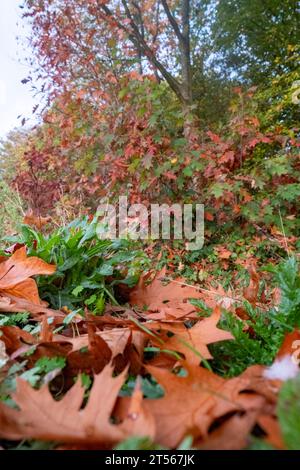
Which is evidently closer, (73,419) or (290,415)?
(290,415)

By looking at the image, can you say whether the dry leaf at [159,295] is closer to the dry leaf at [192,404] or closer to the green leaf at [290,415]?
the dry leaf at [192,404]

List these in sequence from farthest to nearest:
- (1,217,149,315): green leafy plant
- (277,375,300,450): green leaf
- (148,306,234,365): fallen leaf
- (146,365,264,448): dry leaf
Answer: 1. (1,217,149,315): green leafy plant
2. (148,306,234,365): fallen leaf
3. (146,365,264,448): dry leaf
4. (277,375,300,450): green leaf

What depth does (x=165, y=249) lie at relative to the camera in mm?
3891

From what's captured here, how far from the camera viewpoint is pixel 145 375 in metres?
0.60

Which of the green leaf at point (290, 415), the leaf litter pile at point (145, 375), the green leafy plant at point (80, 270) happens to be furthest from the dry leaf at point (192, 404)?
the green leafy plant at point (80, 270)

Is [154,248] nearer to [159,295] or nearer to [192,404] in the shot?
[159,295]

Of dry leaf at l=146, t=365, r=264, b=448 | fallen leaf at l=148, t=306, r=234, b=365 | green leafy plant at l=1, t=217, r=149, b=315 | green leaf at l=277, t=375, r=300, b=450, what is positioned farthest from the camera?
green leafy plant at l=1, t=217, r=149, b=315

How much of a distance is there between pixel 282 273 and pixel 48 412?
61 cm

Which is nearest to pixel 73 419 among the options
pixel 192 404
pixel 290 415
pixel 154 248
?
pixel 192 404

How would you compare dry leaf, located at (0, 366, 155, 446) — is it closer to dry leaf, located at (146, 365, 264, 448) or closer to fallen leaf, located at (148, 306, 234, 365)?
dry leaf, located at (146, 365, 264, 448)

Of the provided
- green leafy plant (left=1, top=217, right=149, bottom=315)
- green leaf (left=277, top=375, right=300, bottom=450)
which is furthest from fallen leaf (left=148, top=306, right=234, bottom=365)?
green leafy plant (left=1, top=217, right=149, bottom=315)

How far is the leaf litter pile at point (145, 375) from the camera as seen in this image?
0.37 meters

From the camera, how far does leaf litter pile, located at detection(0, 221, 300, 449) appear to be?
37 centimetres
